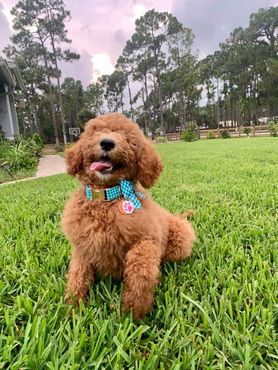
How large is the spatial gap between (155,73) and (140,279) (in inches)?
1687

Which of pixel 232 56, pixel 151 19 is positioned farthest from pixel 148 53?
pixel 232 56

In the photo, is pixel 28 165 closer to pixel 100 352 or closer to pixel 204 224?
pixel 204 224

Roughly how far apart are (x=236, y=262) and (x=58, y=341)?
112 centimetres

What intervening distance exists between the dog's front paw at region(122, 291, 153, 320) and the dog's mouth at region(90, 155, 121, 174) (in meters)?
0.61

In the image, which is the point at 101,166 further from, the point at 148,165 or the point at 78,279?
the point at 78,279

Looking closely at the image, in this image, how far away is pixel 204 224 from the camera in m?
2.68

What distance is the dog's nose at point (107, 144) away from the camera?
5.34 feet

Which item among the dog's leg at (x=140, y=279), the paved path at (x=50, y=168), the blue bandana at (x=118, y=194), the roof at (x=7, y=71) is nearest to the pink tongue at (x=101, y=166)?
the blue bandana at (x=118, y=194)

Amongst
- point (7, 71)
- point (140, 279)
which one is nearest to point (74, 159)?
point (140, 279)

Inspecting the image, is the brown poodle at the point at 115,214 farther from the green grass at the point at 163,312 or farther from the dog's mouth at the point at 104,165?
the green grass at the point at 163,312

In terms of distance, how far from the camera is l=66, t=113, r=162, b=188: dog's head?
1.66 m

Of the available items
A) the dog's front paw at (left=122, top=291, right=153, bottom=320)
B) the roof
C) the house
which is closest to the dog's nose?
the dog's front paw at (left=122, top=291, right=153, bottom=320)

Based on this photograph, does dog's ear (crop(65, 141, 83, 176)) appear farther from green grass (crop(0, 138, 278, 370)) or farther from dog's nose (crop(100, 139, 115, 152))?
green grass (crop(0, 138, 278, 370))

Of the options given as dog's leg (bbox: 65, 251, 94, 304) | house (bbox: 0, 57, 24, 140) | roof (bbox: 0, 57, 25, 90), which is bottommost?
dog's leg (bbox: 65, 251, 94, 304)
